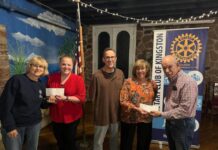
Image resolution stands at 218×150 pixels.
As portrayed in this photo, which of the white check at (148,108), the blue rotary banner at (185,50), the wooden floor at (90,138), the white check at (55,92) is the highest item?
the blue rotary banner at (185,50)

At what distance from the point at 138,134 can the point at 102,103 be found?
0.51 m

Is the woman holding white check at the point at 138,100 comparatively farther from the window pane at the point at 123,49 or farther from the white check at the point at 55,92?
the window pane at the point at 123,49

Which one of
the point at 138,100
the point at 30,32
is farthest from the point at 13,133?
the point at 30,32

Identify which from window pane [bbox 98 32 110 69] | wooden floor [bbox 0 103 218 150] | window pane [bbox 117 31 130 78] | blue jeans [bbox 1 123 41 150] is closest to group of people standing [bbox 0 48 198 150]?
blue jeans [bbox 1 123 41 150]

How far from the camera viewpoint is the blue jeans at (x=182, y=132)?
1729 mm

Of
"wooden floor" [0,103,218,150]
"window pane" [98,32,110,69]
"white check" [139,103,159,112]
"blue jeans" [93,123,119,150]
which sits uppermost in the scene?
"window pane" [98,32,110,69]

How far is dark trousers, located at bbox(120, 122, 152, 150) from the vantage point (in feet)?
6.89

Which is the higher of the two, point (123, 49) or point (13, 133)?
point (123, 49)

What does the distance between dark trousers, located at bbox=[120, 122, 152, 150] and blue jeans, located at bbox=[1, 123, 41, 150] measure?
89 centimetres

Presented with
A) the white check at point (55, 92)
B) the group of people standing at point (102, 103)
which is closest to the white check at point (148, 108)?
the group of people standing at point (102, 103)

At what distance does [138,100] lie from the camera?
205 centimetres

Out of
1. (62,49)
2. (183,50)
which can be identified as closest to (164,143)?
(183,50)

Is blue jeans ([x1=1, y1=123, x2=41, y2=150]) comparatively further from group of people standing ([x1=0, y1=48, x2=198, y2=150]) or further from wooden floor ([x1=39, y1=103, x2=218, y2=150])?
wooden floor ([x1=39, y1=103, x2=218, y2=150])

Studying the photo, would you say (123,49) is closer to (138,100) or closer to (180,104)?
(138,100)
